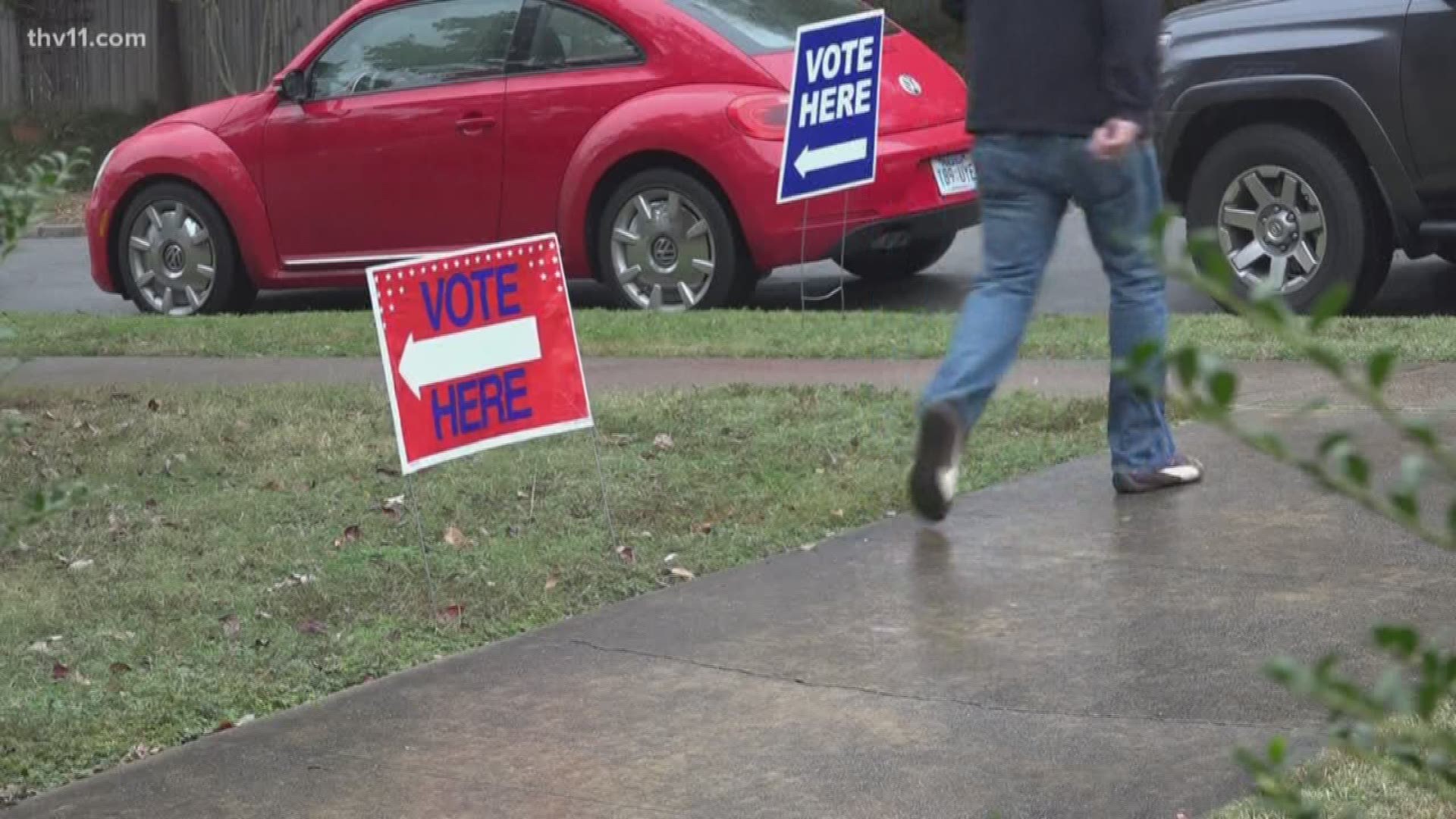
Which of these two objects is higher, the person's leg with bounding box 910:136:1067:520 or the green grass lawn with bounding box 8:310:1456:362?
the person's leg with bounding box 910:136:1067:520

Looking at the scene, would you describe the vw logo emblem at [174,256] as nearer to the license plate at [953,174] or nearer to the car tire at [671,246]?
the car tire at [671,246]

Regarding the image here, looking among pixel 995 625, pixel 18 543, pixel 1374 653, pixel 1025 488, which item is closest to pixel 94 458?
pixel 18 543

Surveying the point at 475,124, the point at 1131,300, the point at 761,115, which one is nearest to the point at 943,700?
the point at 1131,300

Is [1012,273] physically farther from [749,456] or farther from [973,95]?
[749,456]

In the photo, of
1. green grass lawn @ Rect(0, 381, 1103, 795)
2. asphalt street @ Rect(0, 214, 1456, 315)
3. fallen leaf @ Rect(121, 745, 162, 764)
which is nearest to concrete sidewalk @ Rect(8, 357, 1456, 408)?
green grass lawn @ Rect(0, 381, 1103, 795)

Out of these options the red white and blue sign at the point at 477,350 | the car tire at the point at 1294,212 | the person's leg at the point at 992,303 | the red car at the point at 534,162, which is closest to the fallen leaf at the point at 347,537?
the red white and blue sign at the point at 477,350

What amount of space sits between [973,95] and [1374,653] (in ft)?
6.27

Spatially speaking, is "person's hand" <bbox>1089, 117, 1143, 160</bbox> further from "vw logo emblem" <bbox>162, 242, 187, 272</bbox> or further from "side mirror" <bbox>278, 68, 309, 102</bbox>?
"vw logo emblem" <bbox>162, 242, 187, 272</bbox>

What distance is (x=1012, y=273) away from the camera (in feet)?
19.1

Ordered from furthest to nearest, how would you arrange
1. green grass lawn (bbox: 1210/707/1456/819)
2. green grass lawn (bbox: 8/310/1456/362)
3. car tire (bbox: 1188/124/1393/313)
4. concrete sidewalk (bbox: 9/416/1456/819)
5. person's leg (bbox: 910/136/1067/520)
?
car tire (bbox: 1188/124/1393/313) < green grass lawn (bbox: 8/310/1456/362) < person's leg (bbox: 910/136/1067/520) < concrete sidewalk (bbox: 9/416/1456/819) < green grass lawn (bbox: 1210/707/1456/819)

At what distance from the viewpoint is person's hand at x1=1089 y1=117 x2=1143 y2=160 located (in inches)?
216

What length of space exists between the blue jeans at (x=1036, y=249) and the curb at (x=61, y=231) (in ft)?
52.5

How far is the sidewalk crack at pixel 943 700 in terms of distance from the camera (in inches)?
167

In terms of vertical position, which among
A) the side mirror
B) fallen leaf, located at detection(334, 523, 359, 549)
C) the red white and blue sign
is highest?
the side mirror
